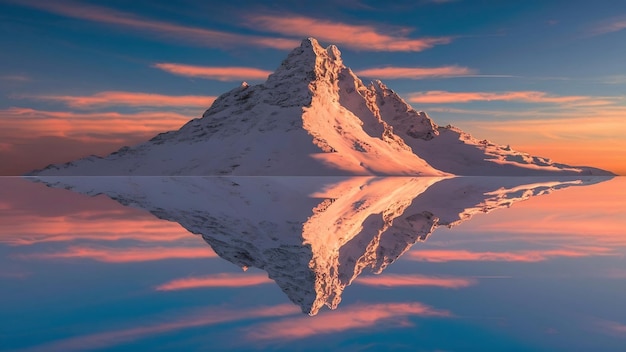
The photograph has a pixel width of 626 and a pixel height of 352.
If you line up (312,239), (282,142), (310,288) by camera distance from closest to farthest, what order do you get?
(310,288), (312,239), (282,142)

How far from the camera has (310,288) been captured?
Answer: 344 inches

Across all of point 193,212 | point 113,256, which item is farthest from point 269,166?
point 113,256

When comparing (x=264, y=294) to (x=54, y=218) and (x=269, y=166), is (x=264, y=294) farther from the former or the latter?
(x=269, y=166)

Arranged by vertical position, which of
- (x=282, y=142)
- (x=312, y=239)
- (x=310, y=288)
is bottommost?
(x=312, y=239)

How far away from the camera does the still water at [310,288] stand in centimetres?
662

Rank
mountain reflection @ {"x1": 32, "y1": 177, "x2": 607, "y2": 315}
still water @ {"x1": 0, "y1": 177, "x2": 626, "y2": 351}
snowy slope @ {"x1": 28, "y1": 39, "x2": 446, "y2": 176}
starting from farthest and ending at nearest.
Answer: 1. snowy slope @ {"x1": 28, "y1": 39, "x2": 446, "y2": 176}
2. mountain reflection @ {"x1": 32, "y1": 177, "x2": 607, "y2": 315}
3. still water @ {"x1": 0, "y1": 177, "x2": 626, "y2": 351}

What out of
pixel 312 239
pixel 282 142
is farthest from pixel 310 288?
pixel 282 142

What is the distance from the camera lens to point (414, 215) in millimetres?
22875

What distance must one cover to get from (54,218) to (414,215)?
1436 centimetres

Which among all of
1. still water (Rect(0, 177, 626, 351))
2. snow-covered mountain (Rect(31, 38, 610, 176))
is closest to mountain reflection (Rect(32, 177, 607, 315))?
still water (Rect(0, 177, 626, 351))

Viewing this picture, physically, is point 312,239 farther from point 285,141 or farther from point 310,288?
point 285,141

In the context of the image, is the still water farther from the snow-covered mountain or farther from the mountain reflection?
the snow-covered mountain

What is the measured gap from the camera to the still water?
6.62 m

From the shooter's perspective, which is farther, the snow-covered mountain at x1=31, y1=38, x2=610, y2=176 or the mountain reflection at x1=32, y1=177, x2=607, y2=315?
the snow-covered mountain at x1=31, y1=38, x2=610, y2=176
